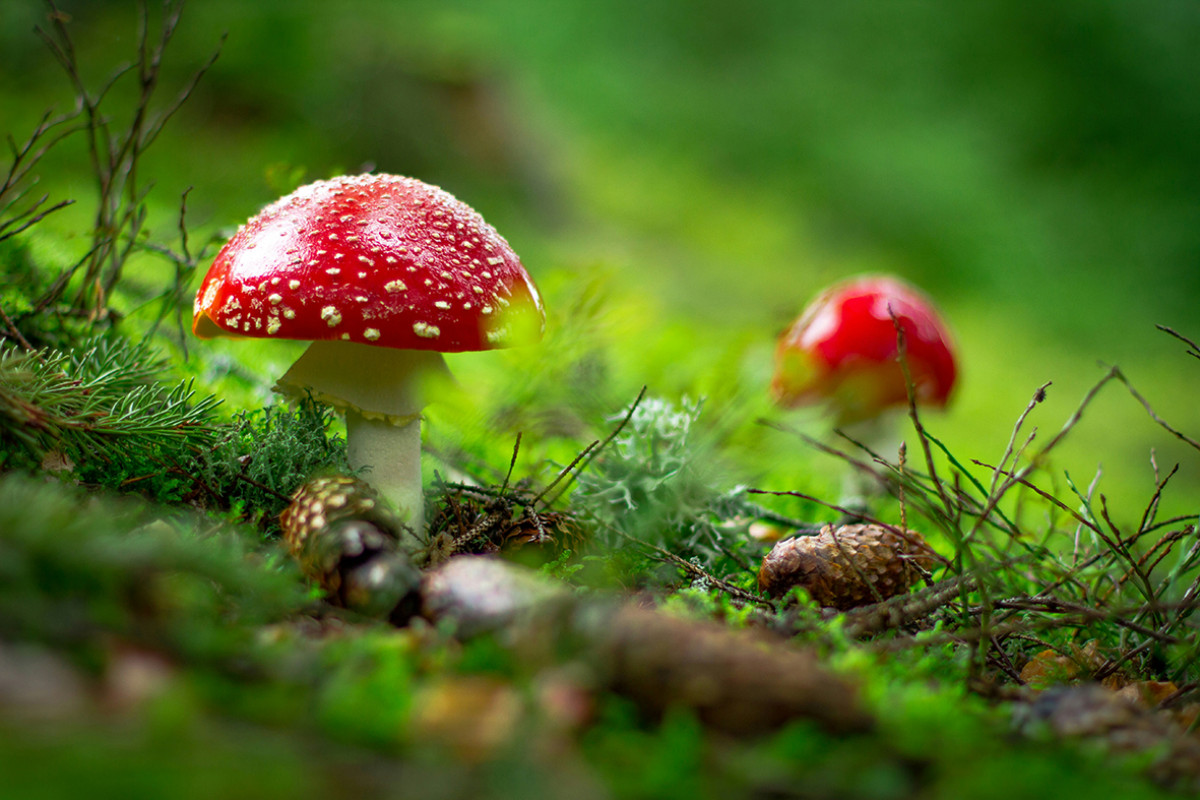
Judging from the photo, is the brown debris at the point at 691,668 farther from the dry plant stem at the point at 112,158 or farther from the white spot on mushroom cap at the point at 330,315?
the dry plant stem at the point at 112,158

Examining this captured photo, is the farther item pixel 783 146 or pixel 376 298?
pixel 783 146

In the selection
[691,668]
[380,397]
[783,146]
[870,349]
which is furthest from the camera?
[783,146]

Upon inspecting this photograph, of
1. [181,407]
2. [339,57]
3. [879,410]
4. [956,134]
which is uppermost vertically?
[956,134]

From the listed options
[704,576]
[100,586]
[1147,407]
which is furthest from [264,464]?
[1147,407]

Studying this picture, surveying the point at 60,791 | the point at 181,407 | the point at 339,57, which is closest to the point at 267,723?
the point at 60,791

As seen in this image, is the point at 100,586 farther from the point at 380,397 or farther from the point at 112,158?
the point at 112,158

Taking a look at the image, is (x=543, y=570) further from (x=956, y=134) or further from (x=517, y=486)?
(x=956, y=134)
